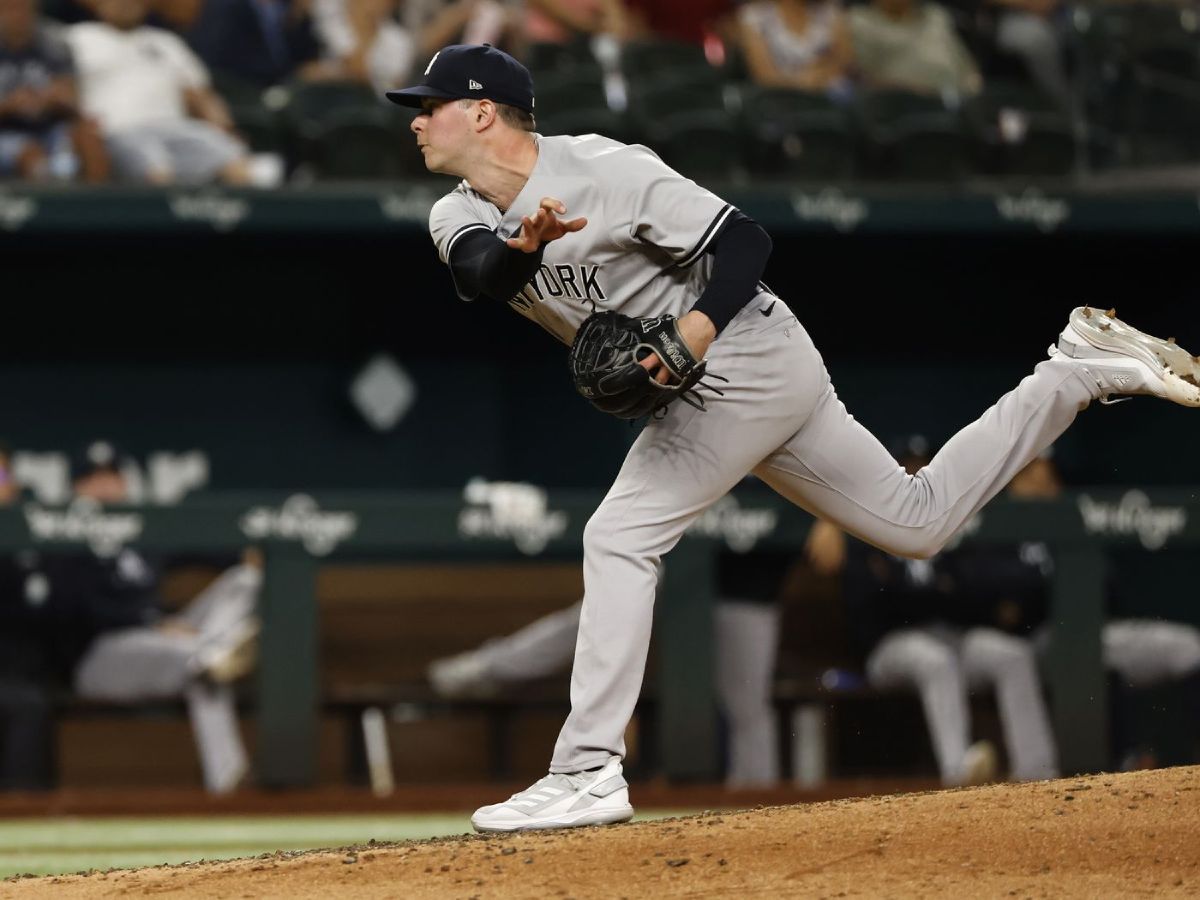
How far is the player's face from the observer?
3.88 metres

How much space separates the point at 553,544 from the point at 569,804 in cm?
332

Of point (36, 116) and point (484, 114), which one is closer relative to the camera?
point (484, 114)

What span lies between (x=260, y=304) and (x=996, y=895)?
7.07 meters

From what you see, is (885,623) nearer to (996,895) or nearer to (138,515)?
(138,515)

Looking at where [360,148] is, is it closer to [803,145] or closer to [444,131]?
[803,145]

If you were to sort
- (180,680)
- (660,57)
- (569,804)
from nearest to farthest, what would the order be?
1. (569,804)
2. (180,680)
3. (660,57)

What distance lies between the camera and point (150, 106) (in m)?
8.48

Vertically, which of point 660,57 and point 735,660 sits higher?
point 660,57

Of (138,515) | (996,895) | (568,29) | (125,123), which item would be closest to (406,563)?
(138,515)

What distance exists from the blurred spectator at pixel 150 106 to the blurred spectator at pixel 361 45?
77cm

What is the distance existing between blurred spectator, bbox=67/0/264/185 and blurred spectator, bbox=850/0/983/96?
3383 mm

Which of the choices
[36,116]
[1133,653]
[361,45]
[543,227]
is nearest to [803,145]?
[361,45]

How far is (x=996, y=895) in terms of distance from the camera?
3.32 metres

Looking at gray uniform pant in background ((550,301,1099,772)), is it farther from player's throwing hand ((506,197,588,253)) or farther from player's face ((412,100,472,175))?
player's face ((412,100,472,175))
